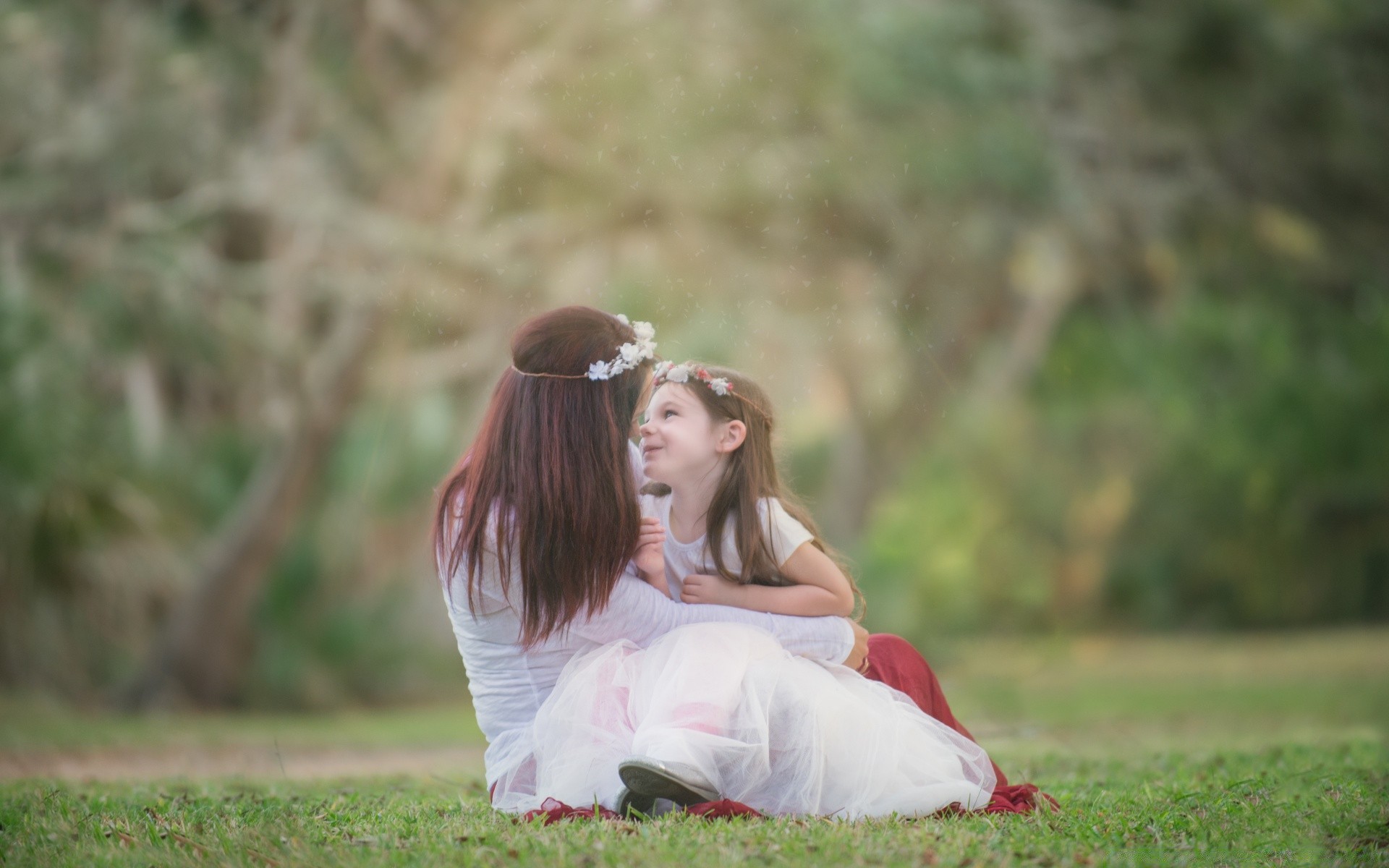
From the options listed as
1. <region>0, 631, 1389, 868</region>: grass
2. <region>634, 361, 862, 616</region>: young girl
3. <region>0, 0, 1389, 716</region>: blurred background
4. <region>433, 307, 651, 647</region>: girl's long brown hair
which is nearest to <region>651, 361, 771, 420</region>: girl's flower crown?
<region>634, 361, 862, 616</region>: young girl

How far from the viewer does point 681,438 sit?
4.42 meters

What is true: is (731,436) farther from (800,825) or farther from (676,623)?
(800,825)

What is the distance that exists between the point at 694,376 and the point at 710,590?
0.63m

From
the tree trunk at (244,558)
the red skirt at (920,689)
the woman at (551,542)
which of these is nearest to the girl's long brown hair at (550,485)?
the woman at (551,542)

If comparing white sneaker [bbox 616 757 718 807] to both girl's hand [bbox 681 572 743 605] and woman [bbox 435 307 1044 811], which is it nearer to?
woman [bbox 435 307 1044 811]

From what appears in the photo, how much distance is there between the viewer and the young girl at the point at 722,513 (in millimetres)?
4332

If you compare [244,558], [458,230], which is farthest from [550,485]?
[244,558]

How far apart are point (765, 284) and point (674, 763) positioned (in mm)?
9182

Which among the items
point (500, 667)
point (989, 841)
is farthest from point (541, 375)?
point (989, 841)

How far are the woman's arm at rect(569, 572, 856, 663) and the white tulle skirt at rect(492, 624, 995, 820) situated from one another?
66mm

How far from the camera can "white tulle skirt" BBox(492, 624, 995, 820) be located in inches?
154

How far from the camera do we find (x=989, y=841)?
373 centimetres

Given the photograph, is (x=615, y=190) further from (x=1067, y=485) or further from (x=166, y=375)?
(x=1067, y=485)

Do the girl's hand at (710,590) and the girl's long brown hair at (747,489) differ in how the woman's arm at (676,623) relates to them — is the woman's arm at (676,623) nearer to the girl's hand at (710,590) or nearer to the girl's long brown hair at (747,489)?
the girl's hand at (710,590)
